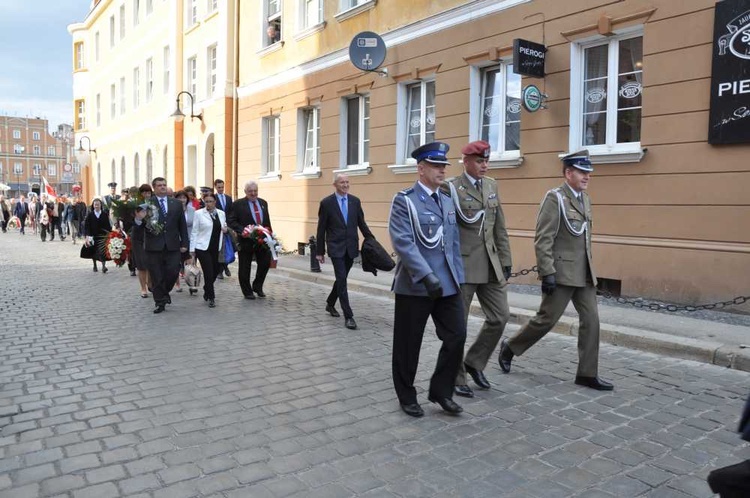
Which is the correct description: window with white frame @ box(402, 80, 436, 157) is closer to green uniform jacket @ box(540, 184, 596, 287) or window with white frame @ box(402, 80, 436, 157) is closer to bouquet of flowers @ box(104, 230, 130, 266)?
bouquet of flowers @ box(104, 230, 130, 266)

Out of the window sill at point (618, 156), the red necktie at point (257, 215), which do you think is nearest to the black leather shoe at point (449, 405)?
the window sill at point (618, 156)

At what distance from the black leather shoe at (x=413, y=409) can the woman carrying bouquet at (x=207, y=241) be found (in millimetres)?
5516

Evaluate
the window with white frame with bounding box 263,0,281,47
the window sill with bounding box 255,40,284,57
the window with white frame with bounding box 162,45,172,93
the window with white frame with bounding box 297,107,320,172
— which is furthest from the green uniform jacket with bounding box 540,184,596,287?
the window with white frame with bounding box 162,45,172,93

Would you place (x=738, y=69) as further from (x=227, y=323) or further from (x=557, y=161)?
(x=227, y=323)

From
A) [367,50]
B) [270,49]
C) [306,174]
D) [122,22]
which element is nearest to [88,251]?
[306,174]

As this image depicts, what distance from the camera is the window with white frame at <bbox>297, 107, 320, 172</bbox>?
17094 millimetres

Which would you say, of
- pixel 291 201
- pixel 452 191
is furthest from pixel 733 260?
pixel 291 201

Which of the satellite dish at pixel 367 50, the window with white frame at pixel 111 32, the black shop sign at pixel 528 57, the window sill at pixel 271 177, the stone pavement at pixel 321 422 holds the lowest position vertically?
the stone pavement at pixel 321 422

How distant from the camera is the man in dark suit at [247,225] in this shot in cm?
1025

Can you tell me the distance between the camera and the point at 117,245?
12.0 meters

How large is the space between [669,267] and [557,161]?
252 centimetres

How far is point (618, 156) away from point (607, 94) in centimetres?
107

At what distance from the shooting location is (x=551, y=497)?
3369 mm

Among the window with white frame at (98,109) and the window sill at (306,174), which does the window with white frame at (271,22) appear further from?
the window with white frame at (98,109)
